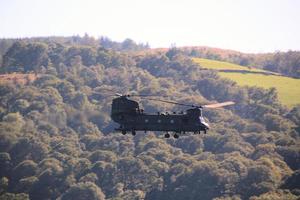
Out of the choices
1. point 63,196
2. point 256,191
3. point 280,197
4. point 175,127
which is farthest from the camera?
point 63,196

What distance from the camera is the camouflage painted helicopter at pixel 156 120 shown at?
7288cm

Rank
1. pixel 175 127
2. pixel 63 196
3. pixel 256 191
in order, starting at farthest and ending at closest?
1. pixel 63 196
2. pixel 256 191
3. pixel 175 127

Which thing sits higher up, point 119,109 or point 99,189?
point 119,109

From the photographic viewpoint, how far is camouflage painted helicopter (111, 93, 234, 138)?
72.9m

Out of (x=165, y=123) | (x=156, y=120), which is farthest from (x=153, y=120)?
(x=165, y=123)

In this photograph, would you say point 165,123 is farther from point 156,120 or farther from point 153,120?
point 153,120

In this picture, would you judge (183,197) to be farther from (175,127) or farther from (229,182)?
(175,127)

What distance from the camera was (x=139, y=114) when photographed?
7519 centimetres

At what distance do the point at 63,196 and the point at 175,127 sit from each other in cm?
12684

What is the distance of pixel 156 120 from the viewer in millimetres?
73750

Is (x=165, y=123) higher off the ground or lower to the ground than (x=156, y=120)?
lower

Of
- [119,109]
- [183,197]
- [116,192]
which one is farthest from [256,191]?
[119,109]

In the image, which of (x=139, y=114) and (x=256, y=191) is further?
(x=256, y=191)

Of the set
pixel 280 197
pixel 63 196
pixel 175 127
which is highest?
pixel 175 127
